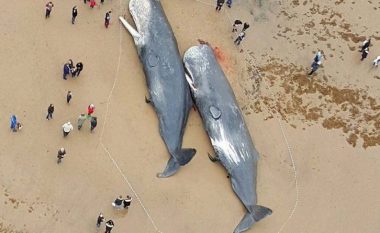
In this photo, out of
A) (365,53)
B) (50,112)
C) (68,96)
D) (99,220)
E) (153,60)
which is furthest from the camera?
(365,53)

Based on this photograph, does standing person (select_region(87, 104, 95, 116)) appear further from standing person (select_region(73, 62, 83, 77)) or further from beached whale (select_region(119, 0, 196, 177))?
beached whale (select_region(119, 0, 196, 177))

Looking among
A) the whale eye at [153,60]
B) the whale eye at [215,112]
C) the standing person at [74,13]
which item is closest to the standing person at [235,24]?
the whale eye at [153,60]

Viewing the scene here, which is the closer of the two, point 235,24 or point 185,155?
point 185,155

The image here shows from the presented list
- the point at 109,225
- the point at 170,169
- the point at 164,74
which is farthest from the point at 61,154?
the point at 164,74

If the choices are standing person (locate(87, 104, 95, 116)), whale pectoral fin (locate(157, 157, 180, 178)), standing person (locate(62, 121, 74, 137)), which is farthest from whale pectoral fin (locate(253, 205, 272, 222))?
standing person (locate(62, 121, 74, 137))

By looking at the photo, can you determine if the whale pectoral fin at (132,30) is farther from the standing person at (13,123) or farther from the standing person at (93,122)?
the standing person at (13,123)

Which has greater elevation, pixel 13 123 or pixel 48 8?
pixel 48 8

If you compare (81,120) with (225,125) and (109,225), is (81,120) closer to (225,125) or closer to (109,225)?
(109,225)
